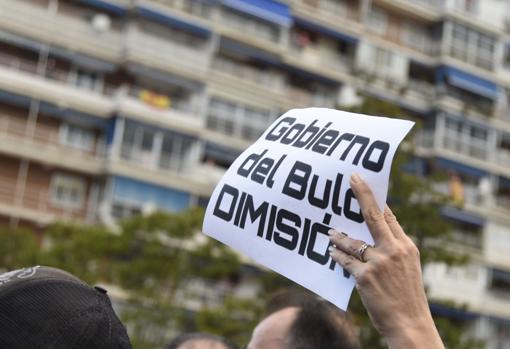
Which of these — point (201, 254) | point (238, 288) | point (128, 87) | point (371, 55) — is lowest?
point (238, 288)

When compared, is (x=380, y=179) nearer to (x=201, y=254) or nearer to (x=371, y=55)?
(x=201, y=254)

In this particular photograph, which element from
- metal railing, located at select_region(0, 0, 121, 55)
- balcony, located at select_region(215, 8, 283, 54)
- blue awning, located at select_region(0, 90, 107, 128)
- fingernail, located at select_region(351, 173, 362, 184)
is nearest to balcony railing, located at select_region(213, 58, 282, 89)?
balcony, located at select_region(215, 8, 283, 54)

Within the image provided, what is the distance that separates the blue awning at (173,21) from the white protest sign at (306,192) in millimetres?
28106

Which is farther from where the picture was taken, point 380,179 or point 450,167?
point 450,167

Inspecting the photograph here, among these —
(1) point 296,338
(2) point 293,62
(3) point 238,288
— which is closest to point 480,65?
(2) point 293,62

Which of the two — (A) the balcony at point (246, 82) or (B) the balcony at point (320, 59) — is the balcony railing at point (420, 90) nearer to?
(B) the balcony at point (320, 59)

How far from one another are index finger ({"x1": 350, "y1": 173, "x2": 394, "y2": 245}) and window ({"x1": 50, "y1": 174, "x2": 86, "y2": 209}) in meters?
27.2

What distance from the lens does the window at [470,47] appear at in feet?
123

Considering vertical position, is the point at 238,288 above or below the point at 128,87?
below

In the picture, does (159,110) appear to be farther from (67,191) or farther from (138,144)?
(67,191)

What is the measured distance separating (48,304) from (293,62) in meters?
32.2

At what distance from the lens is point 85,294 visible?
200cm

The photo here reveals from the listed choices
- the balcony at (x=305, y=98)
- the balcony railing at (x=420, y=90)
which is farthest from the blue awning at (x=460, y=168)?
the balcony at (x=305, y=98)

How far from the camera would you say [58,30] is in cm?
2962
